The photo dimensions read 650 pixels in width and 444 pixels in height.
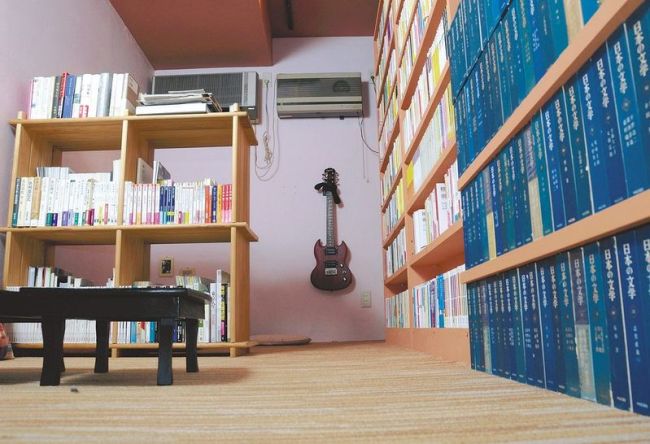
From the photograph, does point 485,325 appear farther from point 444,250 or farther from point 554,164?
point 444,250

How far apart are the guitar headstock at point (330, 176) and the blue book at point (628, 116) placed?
335 centimetres

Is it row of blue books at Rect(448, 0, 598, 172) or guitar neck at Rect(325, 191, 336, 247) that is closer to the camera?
row of blue books at Rect(448, 0, 598, 172)

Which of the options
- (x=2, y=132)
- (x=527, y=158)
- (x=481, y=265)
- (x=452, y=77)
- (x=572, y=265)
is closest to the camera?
(x=572, y=265)

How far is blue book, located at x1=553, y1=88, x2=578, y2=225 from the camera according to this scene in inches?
36.5

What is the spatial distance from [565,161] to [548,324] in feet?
1.03

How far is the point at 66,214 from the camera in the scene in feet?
8.27

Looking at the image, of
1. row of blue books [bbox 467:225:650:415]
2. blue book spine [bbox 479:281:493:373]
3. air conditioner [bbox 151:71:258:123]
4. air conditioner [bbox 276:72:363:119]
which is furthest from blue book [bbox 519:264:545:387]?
air conditioner [bbox 151:71:258:123]

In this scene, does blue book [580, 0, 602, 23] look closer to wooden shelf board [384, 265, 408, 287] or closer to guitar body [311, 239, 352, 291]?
wooden shelf board [384, 265, 408, 287]

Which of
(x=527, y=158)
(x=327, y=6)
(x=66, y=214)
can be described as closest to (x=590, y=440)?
(x=527, y=158)

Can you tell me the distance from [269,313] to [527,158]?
317 cm

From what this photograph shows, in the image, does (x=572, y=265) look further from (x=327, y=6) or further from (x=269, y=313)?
(x=327, y=6)

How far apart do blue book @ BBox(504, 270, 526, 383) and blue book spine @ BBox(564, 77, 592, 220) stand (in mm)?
328

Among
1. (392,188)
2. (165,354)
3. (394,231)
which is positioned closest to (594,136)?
(165,354)

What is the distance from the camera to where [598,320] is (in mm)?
871
